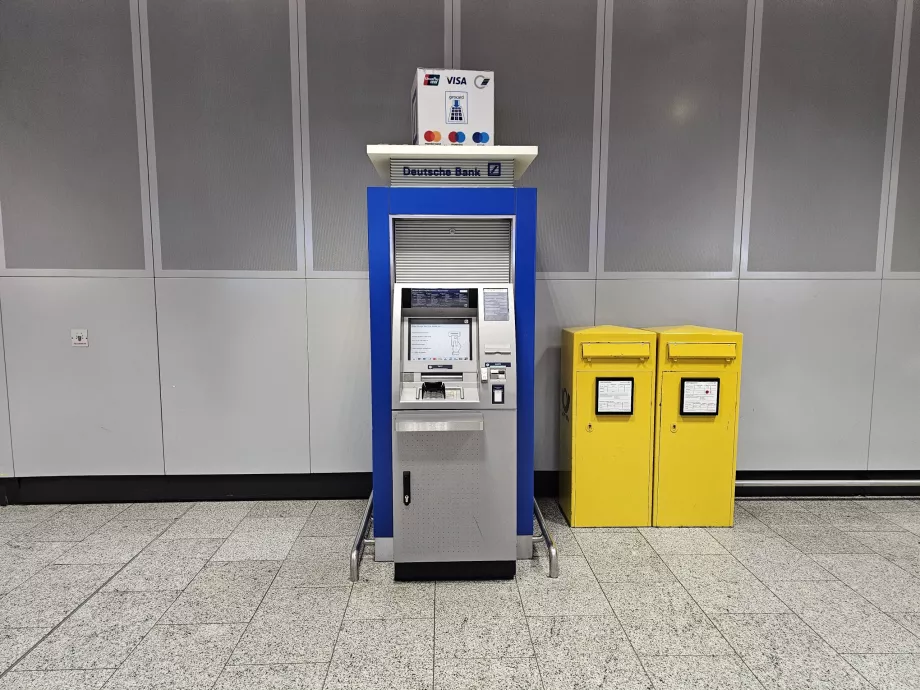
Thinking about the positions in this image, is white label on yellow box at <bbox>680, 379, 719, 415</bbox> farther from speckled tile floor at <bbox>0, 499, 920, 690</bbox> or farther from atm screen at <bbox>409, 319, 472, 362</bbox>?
atm screen at <bbox>409, 319, 472, 362</bbox>

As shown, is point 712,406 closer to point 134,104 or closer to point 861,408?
point 861,408

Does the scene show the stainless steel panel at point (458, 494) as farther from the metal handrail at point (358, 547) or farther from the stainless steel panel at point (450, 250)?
the stainless steel panel at point (450, 250)

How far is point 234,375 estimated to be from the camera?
3.56m

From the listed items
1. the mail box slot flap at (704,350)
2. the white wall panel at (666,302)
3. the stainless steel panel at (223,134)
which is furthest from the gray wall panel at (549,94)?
the stainless steel panel at (223,134)

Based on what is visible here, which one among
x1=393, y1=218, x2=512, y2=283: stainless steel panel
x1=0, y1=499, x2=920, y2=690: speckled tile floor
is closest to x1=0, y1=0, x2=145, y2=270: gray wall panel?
x1=0, y1=499, x2=920, y2=690: speckled tile floor

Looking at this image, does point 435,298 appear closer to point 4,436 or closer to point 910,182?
point 4,436

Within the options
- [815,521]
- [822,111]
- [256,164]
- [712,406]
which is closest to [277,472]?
[256,164]

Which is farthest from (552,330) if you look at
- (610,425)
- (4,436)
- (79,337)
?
(4,436)

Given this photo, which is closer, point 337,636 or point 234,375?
point 337,636

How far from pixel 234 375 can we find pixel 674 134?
11.4 ft

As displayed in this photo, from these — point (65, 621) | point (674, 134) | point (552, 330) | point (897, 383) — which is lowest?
point (65, 621)

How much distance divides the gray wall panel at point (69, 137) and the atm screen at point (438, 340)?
2.21 meters

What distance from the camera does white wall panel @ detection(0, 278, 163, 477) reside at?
346 centimetres

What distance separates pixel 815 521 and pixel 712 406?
1117mm
